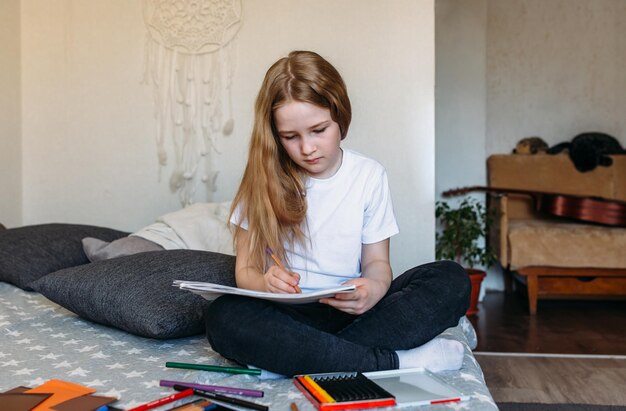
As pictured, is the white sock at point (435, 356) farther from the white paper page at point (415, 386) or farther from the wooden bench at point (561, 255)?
the wooden bench at point (561, 255)

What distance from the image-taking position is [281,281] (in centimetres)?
126

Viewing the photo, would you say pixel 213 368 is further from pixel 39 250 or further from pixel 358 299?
pixel 39 250

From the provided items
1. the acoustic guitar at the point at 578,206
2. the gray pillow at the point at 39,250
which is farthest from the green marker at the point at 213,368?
the acoustic guitar at the point at 578,206

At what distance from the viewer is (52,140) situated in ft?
9.36

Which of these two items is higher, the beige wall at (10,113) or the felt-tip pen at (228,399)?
the beige wall at (10,113)

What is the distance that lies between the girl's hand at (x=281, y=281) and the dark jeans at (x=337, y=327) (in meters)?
0.04

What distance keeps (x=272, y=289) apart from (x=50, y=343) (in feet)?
1.88

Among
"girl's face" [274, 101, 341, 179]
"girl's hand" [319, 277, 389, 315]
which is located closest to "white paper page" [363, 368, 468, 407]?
"girl's hand" [319, 277, 389, 315]

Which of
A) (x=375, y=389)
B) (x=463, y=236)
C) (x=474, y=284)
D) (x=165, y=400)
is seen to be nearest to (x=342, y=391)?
(x=375, y=389)

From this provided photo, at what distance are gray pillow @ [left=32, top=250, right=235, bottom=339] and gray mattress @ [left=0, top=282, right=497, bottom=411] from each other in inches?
1.8

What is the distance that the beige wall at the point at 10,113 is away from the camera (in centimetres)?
278

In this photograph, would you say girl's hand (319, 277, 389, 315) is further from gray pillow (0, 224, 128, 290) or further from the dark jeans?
gray pillow (0, 224, 128, 290)

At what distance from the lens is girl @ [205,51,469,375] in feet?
4.06

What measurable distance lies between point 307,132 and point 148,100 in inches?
59.0
